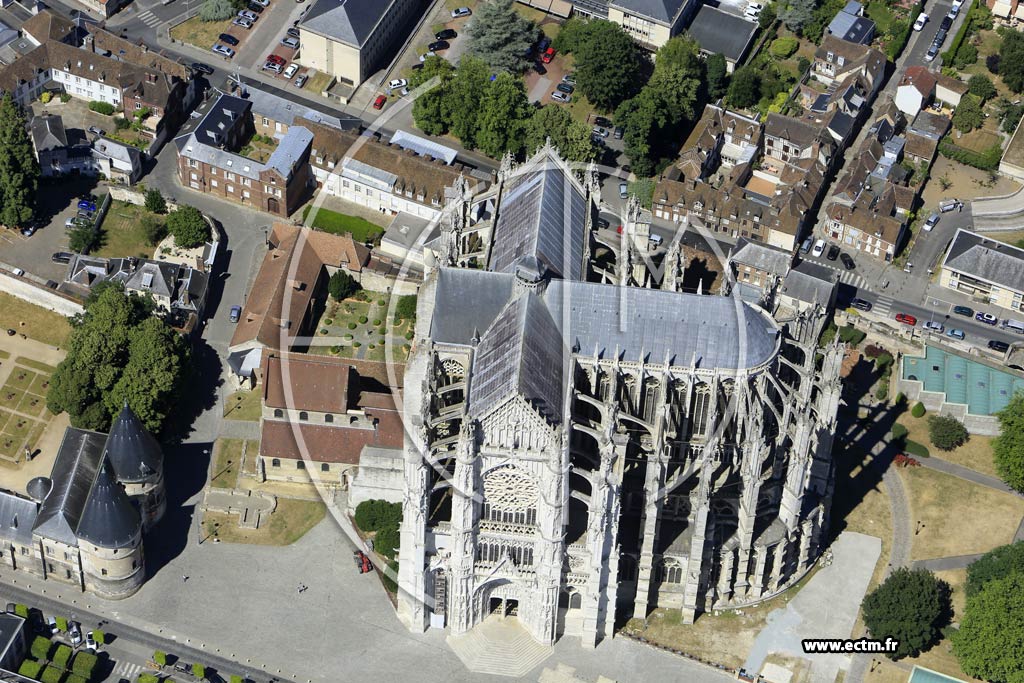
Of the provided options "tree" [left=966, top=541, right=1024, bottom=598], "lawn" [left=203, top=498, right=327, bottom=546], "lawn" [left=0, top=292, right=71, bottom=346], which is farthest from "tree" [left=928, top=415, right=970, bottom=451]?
"lawn" [left=0, top=292, right=71, bottom=346]

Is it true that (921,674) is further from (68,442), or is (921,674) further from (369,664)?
(68,442)

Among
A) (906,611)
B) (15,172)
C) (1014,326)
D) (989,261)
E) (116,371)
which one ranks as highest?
(989,261)

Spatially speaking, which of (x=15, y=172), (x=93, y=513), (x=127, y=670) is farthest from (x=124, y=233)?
(x=127, y=670)

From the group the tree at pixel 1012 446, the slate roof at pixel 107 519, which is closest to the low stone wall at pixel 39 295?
the slate roof at pixel 107 519

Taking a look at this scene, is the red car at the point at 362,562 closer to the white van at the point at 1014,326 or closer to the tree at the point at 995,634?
the tree at the point at 995,634

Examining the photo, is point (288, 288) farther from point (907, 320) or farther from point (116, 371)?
point (907, 320)
